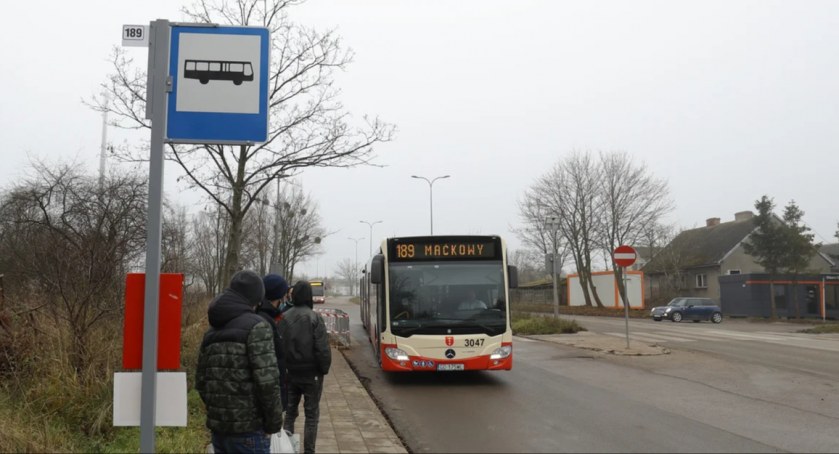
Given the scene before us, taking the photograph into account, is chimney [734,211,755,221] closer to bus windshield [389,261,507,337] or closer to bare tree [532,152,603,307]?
bare tree [532,152,603,307]

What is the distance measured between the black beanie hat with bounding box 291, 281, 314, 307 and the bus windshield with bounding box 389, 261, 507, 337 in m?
4.92

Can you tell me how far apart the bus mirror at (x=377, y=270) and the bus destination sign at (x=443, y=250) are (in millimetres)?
300

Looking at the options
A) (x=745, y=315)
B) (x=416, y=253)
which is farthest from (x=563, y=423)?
(x=745, y=315)

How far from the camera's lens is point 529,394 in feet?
34.1

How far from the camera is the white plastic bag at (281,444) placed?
4.33 m

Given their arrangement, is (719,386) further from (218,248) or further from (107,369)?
(218,248)

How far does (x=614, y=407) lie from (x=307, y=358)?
204 inches

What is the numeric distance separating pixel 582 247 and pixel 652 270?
11527 millimetres

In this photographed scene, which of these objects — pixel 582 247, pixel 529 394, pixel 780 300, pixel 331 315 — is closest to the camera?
pixel 529 394

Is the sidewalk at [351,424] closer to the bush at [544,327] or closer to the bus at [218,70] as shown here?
the bus at [218,70]

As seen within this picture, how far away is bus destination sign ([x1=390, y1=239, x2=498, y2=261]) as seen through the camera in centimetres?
1182

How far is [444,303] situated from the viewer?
1143cm

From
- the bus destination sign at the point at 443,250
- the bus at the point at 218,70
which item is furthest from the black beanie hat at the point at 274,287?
the bus destination sign at the point at 443,250

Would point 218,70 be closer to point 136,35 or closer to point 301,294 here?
point 136,35
